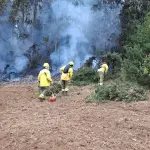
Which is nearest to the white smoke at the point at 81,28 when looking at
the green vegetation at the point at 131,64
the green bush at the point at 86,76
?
the green vegetation at the point at 131,64

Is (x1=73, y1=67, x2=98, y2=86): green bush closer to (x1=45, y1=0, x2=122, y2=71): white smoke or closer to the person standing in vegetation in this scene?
(x1=45, y1=0, x2=122, y2=71): white smoke

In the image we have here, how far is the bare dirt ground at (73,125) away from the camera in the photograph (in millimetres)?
9625

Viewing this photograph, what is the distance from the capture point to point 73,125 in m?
11.0

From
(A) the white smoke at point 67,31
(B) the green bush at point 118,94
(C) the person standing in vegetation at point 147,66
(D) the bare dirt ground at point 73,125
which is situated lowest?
(D) the bare dirt ground at point 73,125

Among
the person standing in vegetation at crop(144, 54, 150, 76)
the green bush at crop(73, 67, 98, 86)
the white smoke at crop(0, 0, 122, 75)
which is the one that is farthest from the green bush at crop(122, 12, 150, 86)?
the white smoke at crop(0, 0, 122, 75)

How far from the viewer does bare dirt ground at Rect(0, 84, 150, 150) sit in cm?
962

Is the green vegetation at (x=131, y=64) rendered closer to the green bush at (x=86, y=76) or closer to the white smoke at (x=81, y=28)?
the green bush at (x=86, y=76)

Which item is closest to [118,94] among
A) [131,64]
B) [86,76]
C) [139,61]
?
[131,64]

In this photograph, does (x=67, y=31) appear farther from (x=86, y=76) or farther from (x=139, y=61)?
(x=139, y=61)

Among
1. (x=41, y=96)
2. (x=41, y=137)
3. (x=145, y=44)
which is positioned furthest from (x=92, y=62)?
(x=41, y=137)

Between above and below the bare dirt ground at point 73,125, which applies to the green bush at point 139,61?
above

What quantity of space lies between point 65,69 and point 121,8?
10750mm

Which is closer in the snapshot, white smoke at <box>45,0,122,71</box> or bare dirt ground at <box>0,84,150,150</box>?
bare dirt ground at <box>0,84,150,150</box>

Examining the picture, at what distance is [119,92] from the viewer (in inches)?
589
